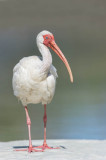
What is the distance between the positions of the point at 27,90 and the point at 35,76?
27cm

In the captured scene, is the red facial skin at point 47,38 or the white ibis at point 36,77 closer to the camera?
the white ibis at point 36,77

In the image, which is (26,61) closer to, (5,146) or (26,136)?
(5,146)

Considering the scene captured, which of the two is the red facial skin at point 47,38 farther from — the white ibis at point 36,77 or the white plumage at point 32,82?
the white plumage at point 32,82

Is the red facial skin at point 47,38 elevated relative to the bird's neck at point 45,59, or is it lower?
elevated

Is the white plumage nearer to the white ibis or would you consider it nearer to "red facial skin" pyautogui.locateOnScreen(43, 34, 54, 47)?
the white ibis

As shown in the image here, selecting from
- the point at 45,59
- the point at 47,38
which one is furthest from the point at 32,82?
the point at 47,38

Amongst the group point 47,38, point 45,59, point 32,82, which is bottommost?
point 32,82

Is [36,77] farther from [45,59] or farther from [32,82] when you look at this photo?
Answer: [45,59]

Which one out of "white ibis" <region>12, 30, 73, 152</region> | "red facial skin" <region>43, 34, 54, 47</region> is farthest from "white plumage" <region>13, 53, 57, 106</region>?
"red facial skin" <region>43, 34, 54, 47</region>

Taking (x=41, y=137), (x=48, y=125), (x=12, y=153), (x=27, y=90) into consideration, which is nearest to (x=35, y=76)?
(x=27, y=90)

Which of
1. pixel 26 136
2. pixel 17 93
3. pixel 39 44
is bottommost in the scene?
pixel 26 136

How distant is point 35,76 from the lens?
991 centimetres

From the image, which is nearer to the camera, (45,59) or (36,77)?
(36,77)

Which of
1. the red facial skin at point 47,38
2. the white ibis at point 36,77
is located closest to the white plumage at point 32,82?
the white ibis at point 36,77
